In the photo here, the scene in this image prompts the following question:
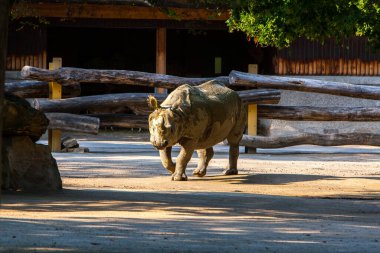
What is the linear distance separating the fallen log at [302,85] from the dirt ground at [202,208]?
169cm

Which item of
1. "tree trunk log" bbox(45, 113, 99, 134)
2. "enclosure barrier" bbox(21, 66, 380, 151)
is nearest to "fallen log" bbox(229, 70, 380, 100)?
"enclosure barrier" bbox(21, 66, 380, 151)

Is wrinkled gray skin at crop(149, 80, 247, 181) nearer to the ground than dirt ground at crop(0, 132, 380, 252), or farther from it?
farther from it

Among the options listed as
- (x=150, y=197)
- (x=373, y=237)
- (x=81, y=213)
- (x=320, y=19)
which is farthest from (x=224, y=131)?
(x=373, y=237)

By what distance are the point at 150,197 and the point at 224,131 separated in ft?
12.4

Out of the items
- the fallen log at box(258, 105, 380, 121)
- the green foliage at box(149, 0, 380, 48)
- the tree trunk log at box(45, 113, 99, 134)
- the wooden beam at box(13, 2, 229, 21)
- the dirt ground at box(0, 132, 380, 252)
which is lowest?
the dirt ground at box(0, 132, 380, 252)

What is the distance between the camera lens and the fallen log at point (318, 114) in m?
25.2

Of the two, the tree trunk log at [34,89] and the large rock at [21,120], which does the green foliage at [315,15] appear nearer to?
the large rock at [21,120]

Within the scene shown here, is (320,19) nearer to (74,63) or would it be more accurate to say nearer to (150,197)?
(150,197)

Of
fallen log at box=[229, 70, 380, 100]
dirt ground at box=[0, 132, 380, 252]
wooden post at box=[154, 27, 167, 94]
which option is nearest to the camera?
dirt ground at box=[0, 132, 380, 252]

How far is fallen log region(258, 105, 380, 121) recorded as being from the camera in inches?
992

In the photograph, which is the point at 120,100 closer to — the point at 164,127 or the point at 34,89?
the point at 34,89

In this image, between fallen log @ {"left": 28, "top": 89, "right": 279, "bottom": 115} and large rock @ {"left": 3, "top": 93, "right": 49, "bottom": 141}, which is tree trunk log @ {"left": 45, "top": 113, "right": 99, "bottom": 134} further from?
large rock @ {"left": 3, "top": 93, "right": 49, "bottom": 141}

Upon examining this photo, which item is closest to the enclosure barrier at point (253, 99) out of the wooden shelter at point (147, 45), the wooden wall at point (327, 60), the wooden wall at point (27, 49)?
the wooden shelter at point (147, 45)

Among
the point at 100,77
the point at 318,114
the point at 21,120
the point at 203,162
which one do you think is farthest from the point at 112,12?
the point at 21,120
